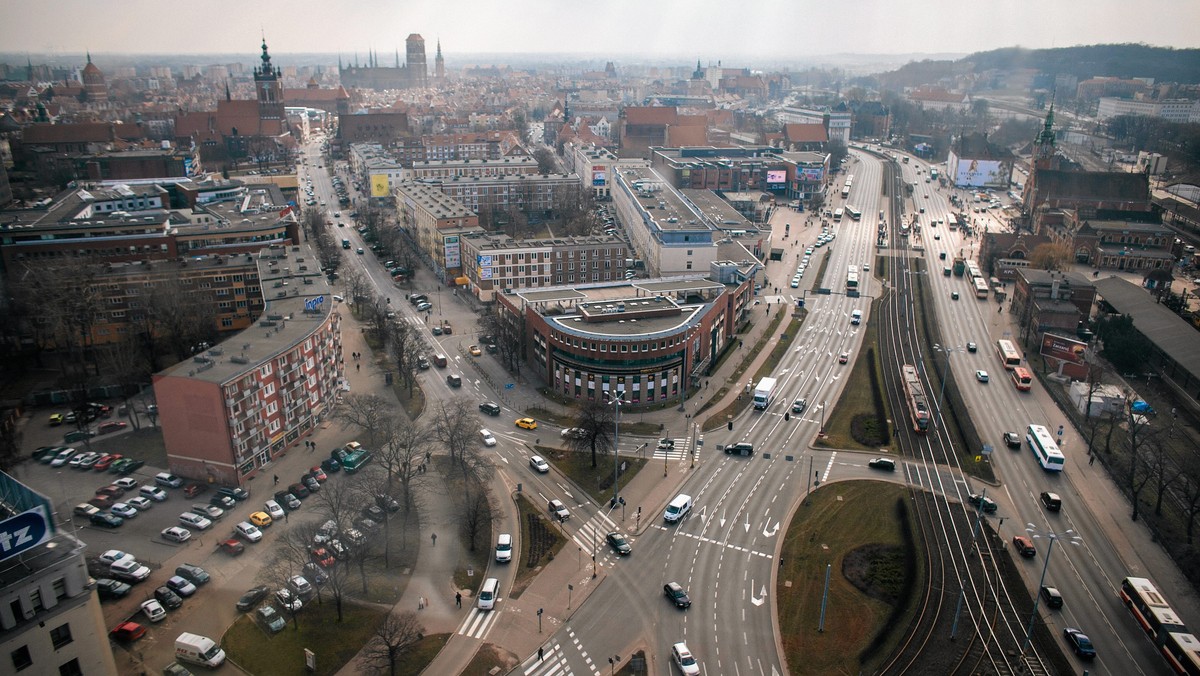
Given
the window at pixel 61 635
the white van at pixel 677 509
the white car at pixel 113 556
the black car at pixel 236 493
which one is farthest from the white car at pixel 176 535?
the white van at pixel 677 509

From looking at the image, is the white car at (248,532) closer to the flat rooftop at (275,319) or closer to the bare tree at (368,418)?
the flat rooftop at (275,319)

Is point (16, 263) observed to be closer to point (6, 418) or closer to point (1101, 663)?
point (6, 418)

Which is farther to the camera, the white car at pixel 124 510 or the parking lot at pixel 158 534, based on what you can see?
the white car at pixel 124 510

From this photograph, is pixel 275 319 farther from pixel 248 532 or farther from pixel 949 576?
pixel 949 576

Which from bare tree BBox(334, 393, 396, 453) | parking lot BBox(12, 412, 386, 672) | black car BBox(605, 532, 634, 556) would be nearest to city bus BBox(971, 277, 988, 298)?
black car BBox(605, 532, 634, 556)

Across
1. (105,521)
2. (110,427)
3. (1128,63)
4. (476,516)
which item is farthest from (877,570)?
(1128,63)

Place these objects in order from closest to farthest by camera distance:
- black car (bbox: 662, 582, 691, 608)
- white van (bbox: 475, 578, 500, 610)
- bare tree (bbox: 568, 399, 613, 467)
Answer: white van (bbox: 475, 578, 500, 610), black car (bbox: 662, 582, 691, 608), bare tree (bbox: 568, 399, 613, 467)

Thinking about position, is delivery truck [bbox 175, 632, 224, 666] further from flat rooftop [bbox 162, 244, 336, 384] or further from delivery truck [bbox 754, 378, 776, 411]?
delivery truck [bbox 754, 378, 776, 411]
